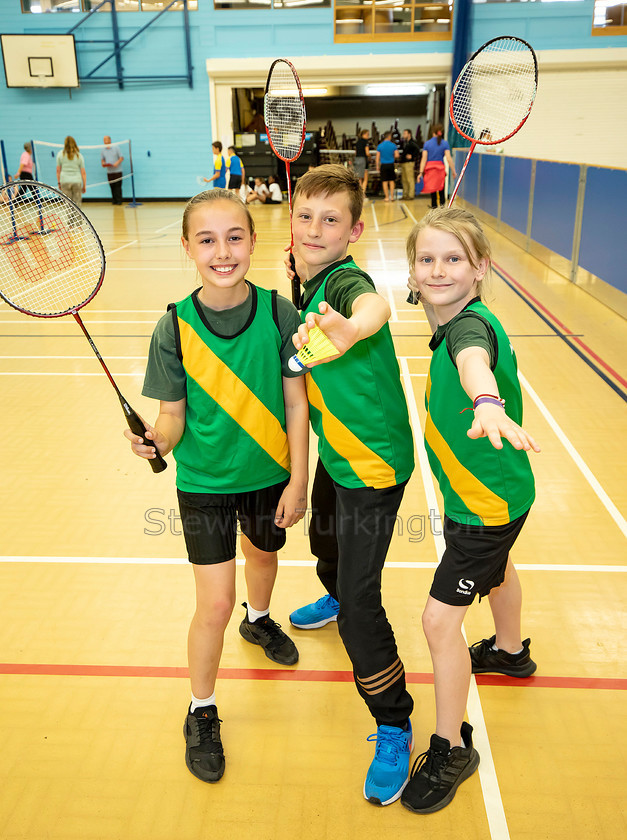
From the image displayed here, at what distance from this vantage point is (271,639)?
106 inches

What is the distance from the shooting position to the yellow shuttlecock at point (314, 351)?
1619 millimetres

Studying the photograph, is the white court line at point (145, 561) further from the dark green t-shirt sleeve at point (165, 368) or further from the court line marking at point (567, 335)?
the court line marking at point (567, 335)

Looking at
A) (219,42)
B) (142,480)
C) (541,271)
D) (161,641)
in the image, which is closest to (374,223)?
(541,271)

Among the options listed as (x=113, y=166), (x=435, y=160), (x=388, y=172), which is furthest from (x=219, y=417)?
(x=113, y=166)

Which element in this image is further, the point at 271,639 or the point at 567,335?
the point at 567,335

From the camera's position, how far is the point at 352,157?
22.1 meters

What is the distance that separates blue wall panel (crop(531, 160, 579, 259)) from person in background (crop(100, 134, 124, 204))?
41.7 feet

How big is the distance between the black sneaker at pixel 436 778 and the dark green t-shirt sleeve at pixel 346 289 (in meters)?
1.29

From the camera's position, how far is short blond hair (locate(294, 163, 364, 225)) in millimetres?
2086

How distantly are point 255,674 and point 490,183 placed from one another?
44.9 feet

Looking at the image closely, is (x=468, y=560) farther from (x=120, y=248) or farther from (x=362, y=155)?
(x=362, y=155)

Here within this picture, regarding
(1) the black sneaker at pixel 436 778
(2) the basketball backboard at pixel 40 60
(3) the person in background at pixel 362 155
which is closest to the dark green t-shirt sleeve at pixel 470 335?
(1) the black sneaker at pixel 436 778

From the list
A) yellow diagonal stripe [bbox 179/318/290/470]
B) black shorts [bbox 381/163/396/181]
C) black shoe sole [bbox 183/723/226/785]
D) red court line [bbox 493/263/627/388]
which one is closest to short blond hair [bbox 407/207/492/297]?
yellow diagonal stripe [bbox 179/318/290/470]

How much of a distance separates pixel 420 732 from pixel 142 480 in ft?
7.71
